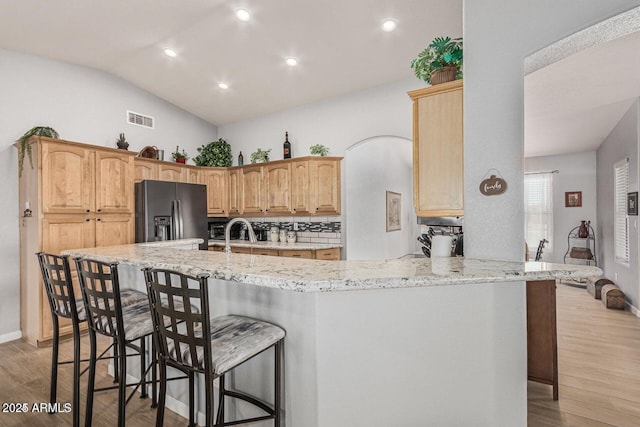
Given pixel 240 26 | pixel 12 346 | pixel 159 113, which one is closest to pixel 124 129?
pixel 159 113

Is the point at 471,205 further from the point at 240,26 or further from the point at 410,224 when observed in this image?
the point at 410,224

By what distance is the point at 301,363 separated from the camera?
1.59 metres

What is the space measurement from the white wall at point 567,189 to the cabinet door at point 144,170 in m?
7.55

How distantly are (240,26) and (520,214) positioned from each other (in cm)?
336

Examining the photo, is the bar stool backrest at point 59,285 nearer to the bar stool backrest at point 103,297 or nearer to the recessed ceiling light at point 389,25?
the bar stool backrest at point 103,297

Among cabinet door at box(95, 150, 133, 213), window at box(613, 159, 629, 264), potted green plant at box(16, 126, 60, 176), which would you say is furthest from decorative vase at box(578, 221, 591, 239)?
potted green plant at box(16, 126, 60, 176)

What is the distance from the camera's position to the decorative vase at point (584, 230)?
6.54 metres

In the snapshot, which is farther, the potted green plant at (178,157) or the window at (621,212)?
the potted green plant at (178,157)

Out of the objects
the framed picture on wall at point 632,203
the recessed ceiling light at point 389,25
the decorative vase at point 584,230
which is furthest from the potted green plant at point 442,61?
the decorative vase at point 584,230

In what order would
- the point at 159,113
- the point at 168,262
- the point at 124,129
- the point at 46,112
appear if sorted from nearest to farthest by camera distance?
the point at 168,262, the point at 46,112, the point at 124,129, the point at 159,113

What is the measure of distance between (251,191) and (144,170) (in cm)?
163

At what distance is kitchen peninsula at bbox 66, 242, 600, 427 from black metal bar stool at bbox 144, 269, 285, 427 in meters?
0.10

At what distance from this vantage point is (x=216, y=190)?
236 inches

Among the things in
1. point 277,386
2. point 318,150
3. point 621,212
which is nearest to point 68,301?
point 277,386
